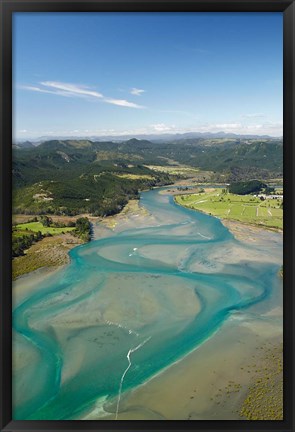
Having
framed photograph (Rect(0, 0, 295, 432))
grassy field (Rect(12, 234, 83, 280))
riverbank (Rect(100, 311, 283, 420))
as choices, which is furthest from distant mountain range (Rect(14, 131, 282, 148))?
riverbank (Rect(100, 311, 283, 420))

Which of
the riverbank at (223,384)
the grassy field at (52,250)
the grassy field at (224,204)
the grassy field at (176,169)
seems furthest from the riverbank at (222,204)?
the grassy field at (52,250)

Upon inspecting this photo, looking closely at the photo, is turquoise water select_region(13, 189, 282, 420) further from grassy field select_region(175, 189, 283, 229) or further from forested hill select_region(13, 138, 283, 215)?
forested hill select_region(13, 138, 283, 215)

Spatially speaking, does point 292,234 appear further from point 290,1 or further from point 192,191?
point 192,191

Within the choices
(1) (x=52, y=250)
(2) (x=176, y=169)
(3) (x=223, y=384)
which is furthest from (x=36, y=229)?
(2) (x=176, y=169)

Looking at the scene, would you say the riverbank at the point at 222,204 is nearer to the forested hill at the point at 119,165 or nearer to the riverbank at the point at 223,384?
the forested hill at the point at 119,165

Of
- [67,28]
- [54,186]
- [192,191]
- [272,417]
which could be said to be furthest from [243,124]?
[272,417]

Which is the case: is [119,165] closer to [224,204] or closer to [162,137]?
[162,137]
